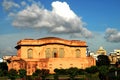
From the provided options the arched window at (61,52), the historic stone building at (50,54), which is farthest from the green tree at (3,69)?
the arched window at (61,52)

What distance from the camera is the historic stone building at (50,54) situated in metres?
50.0

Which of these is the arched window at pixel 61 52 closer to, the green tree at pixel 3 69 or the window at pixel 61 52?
the window at pixel 61 52

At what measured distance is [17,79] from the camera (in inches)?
1416

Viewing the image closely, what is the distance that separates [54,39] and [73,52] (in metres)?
4.94

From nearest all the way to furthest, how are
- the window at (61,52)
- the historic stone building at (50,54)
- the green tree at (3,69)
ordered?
1. the green tree at (3,69)
2. the historic stone building at (50,54)
3. the window at (61,52)

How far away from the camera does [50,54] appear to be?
53.7 metres

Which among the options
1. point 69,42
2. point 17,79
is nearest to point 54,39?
point 69,42

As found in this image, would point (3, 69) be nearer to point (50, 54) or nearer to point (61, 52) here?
point (50, 54)

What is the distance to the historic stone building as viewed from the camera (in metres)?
50.0

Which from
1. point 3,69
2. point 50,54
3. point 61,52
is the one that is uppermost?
point 61,52

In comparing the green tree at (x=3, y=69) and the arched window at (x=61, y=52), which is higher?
the arched window at (x=61, y=52)

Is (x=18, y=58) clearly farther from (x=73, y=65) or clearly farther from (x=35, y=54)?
(x=73, y=65)

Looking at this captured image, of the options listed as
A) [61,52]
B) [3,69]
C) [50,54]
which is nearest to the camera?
[50,54]

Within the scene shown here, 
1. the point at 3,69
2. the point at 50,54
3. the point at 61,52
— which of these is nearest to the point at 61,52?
the point at 61,52
